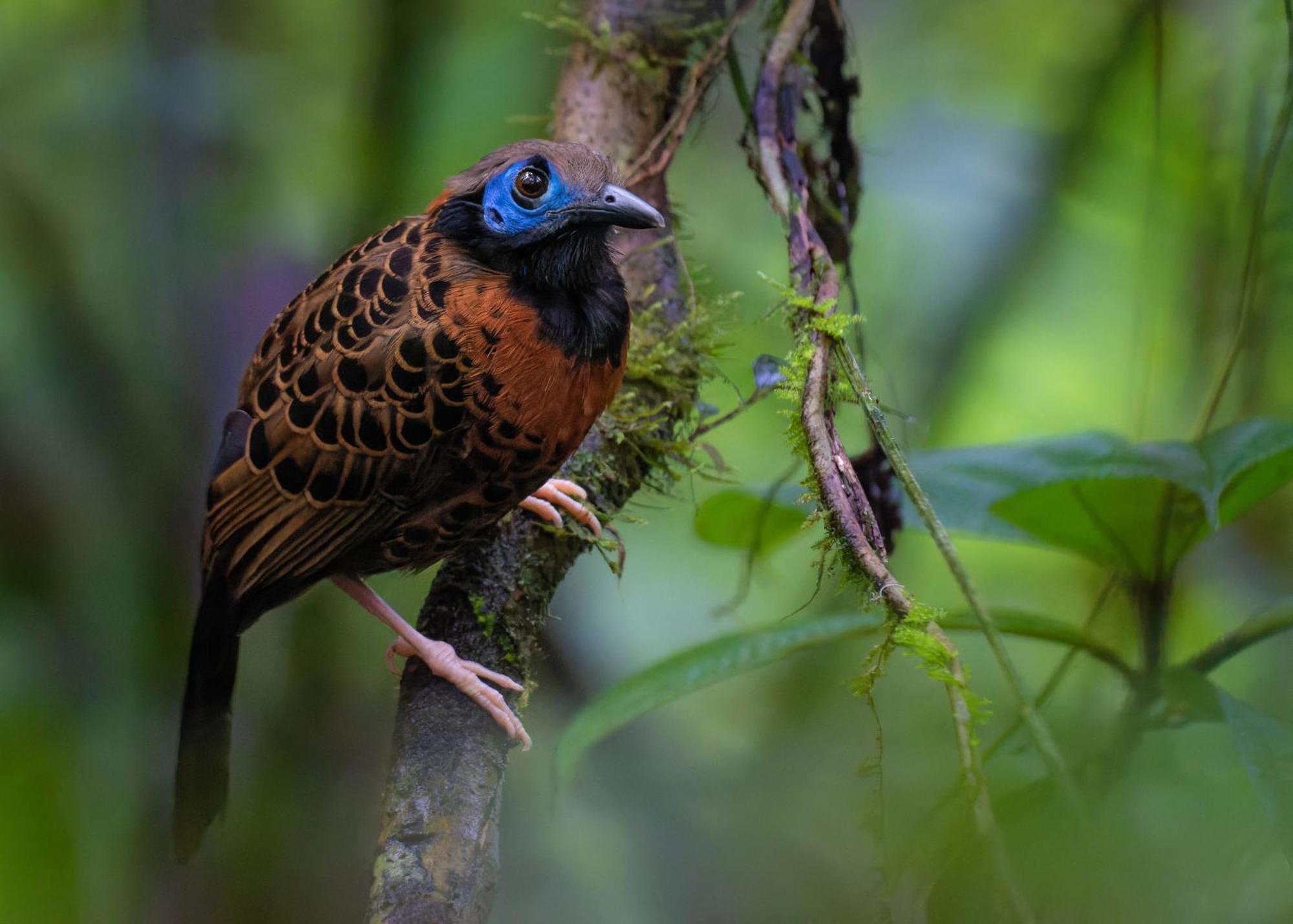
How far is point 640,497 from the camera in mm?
2717

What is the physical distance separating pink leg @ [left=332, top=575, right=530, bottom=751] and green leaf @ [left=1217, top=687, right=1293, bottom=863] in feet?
3.78

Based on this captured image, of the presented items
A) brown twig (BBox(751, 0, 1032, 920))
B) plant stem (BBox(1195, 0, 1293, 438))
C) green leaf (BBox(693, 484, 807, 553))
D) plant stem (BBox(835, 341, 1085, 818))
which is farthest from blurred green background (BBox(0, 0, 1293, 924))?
plant stem (BBox(835, 341, 1085, 818))

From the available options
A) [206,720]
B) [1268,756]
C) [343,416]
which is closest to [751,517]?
[343,416]

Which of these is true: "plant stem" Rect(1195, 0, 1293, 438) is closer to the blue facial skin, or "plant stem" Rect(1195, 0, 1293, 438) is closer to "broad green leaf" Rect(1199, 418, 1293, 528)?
"broad green leaf" Rect(1199, 418, 1293, 528)

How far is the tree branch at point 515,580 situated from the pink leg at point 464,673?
2 centimetres

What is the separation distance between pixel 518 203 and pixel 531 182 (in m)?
0.04

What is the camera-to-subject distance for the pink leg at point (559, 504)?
205cm

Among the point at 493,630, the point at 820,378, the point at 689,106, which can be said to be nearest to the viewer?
the point at 820,378

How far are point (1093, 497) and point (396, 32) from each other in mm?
2443

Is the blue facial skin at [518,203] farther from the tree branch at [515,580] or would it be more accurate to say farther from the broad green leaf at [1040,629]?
the broad green leaf at [1040,629]

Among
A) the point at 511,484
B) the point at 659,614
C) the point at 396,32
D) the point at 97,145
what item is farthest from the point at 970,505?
the point at 97,145

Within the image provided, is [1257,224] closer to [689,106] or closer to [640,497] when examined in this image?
[689,106]

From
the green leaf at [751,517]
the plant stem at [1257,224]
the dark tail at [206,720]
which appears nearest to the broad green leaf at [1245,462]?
the plant stem at [1257,224]

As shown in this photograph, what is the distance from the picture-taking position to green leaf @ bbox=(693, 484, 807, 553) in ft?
6.63
